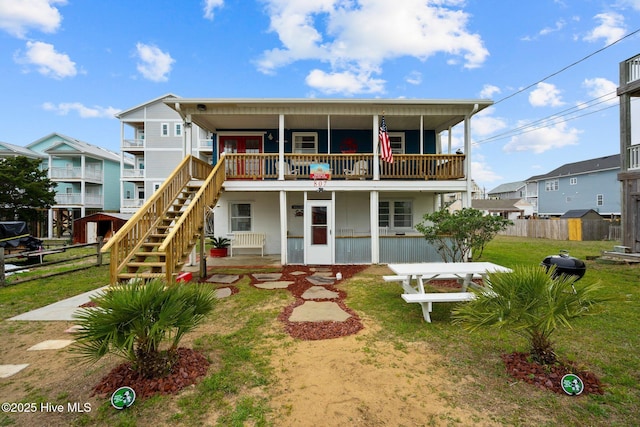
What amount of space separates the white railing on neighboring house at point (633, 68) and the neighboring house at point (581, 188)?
2013 centimetres

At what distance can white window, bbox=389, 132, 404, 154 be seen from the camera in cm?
1205

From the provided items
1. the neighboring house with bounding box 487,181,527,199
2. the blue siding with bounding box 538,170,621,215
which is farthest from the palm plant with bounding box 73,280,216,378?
the neighboring house with bounding box 487,181,527,199

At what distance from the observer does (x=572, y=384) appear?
2797 millimetres

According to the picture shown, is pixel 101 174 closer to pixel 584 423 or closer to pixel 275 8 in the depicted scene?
pixel 275 8

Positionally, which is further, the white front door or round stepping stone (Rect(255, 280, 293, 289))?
the white front door

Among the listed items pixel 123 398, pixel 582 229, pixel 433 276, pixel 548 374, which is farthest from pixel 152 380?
pixel 582 229

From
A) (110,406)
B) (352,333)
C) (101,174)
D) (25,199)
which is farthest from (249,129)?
(101,174)

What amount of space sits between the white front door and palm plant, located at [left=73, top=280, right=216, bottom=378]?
6.60 meters

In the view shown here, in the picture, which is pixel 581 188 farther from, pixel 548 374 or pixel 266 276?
pixel 548 374

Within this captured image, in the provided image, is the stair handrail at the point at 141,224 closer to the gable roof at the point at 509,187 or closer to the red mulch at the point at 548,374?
the red mulch at the point at 548,374

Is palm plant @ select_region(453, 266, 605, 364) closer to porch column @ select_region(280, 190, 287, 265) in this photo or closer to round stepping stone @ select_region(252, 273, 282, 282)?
round stepping stone @ select_region(252, 273, 282, 282)

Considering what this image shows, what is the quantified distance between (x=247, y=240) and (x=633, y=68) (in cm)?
1585

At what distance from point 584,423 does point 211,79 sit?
2055cm

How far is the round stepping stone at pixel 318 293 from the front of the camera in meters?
6.21
